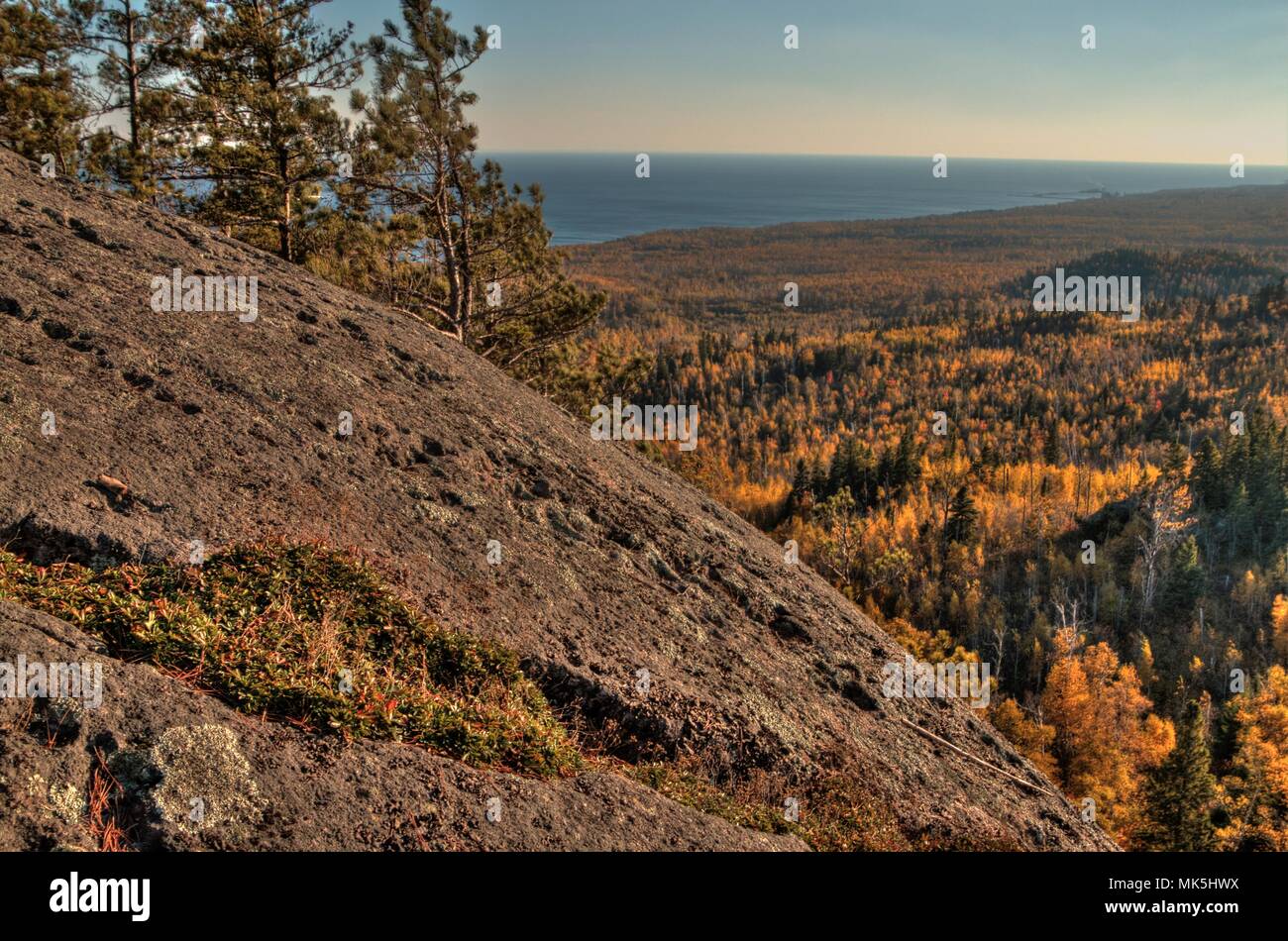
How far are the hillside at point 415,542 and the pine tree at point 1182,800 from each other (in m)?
27.9

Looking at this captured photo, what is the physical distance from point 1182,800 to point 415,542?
3864cm

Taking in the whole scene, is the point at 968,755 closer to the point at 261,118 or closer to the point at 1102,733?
the point at 261,118

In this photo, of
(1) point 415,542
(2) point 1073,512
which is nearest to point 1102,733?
(2) point 1073,512

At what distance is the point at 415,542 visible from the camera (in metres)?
9.08

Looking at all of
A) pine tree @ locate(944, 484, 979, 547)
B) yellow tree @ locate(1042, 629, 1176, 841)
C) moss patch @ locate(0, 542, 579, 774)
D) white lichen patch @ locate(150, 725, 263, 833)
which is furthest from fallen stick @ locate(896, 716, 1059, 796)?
pine tree @ locate(944, 484, 979, 547)

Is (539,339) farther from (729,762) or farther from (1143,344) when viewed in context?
(1143,344)

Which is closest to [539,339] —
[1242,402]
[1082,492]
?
[1082,492]

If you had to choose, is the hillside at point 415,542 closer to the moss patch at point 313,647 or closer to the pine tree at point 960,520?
the moss patch at point 313,647

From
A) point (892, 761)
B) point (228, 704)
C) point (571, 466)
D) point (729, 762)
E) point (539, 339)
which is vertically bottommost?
point (892, 761)

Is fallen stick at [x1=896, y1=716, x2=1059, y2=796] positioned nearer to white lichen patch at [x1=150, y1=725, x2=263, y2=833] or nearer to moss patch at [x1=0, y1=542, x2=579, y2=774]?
moss patch at [x1=0, y1=542, x2=579, y2=774]

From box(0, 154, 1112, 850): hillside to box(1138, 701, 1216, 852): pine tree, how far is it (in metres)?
27.9
